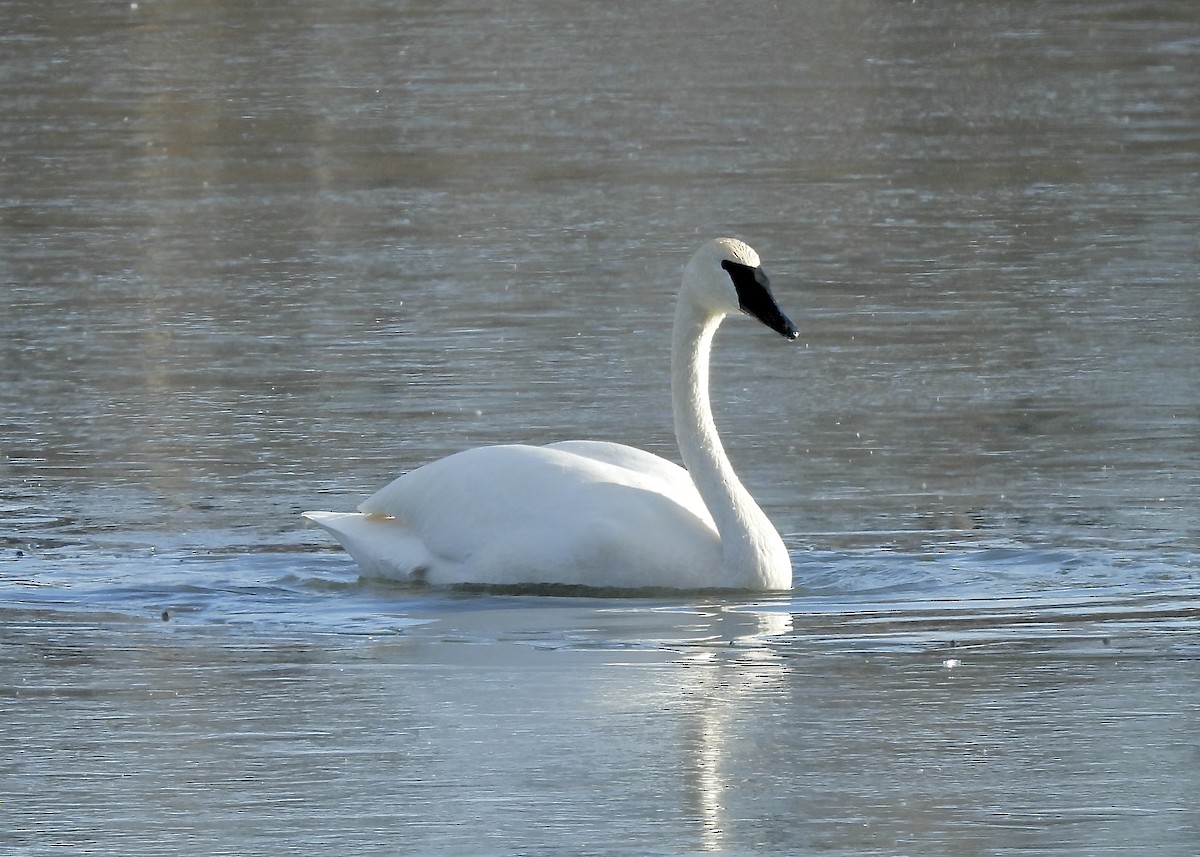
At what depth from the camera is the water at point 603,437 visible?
212 inches

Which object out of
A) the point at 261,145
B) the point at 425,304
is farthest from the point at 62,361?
the point at 261,145

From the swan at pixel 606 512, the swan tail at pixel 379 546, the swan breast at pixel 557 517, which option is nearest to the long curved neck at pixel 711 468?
the swan at pixel 606 512

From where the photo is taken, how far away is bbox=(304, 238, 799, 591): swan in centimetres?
772

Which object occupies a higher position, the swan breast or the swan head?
the swan head

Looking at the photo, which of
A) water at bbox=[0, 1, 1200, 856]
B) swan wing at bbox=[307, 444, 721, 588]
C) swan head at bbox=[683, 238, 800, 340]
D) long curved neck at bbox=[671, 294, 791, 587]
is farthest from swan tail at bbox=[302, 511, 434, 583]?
swan head at bbox=[683, 238, 800, 340]

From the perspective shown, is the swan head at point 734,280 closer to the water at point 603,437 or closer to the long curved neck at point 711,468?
the long curved neck at point 711,468

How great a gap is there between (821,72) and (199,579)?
15.6 m

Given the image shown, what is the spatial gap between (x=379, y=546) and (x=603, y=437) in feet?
6.10

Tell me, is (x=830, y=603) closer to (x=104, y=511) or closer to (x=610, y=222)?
(x=104, y=511)

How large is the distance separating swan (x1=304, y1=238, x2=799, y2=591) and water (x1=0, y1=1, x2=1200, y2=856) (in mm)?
168

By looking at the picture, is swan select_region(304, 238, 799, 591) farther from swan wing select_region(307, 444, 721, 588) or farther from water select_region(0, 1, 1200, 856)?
water select_region(0, 1, 1200, 856)

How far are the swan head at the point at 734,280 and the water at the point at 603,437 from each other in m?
0.78

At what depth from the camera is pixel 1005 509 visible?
8.50m

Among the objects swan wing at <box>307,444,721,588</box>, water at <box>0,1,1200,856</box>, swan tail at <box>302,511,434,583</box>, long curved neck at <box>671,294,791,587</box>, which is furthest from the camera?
swan tail at <box>302,511,434,583</box>
